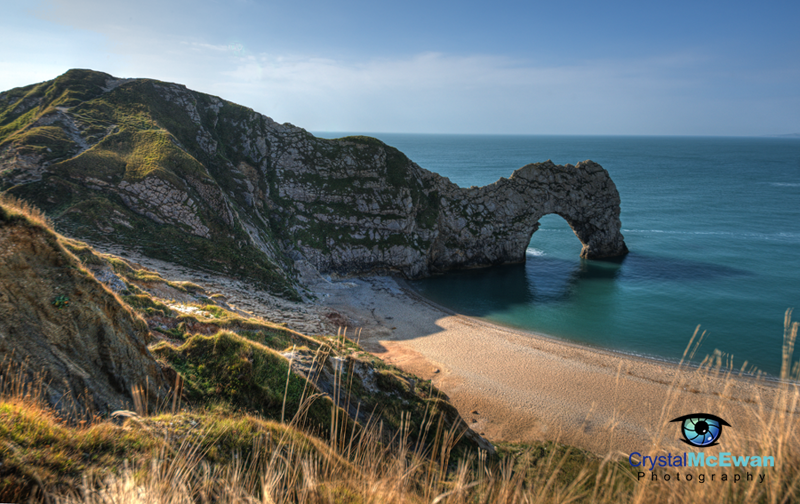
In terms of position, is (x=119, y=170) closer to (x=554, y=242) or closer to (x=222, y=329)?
(x=222, y=329)

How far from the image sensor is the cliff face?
3011 cm

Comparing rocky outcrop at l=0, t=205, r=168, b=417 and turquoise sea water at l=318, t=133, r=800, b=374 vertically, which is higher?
rocky outcrop at l=0, t=205, r=168, b=417

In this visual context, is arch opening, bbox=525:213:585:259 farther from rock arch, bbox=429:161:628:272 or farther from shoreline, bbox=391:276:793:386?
shoreline, bbox=391:276:793:386

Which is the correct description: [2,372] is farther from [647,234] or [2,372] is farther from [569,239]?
[647,234]

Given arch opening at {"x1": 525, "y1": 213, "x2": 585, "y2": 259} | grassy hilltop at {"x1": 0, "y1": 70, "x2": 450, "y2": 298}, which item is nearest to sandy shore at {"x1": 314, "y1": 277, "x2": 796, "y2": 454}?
grassy hilltop at {"x1": 0, "y1": 70, "x2": 450, "y2": 298}

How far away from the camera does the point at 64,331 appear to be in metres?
7.20

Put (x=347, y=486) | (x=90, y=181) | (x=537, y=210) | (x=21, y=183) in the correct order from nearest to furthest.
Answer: (x=347, y=486) → (x=21, y=183) → (x=90, y=181) → (x=537, y=210)

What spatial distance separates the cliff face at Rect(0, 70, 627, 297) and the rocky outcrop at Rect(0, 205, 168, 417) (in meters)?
22.7

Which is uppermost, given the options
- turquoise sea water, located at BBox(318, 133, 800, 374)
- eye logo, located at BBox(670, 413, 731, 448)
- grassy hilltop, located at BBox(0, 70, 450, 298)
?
grassy hilltop, located at BBox(0, 70, 450, 298)

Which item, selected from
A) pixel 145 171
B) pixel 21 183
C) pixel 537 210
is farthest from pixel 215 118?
pixel 537 210

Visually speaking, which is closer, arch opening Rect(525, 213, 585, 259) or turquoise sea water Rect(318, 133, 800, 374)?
turquoise sea water Rect(318, 133, 800, 374)

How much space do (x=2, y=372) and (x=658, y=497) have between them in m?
9.03

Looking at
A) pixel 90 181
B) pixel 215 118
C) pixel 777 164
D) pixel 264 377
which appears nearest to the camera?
pixel 264 377

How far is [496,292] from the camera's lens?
1845 inches
